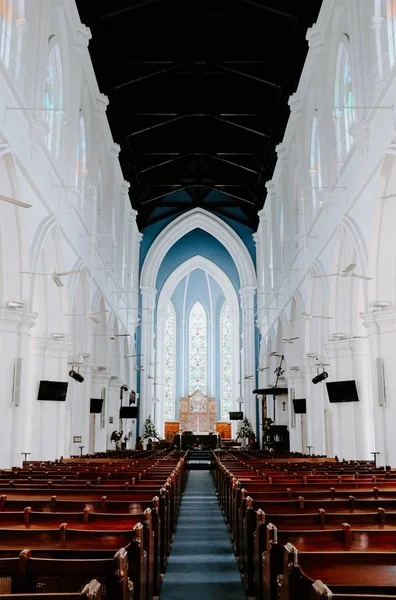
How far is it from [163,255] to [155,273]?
109 cm

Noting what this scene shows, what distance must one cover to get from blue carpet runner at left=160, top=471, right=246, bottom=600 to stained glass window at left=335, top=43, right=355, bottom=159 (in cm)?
881

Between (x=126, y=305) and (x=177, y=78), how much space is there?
9932 millimetres

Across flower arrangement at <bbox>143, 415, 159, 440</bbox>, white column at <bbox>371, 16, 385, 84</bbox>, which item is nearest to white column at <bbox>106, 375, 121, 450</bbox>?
flower arrangement at <bbox>143, 415, 159, 440</bbox>

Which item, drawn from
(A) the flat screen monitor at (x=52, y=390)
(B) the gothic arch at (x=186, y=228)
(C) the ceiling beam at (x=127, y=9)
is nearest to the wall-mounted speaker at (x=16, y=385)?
(A) the flat screen monitor at (x=52, y=390)

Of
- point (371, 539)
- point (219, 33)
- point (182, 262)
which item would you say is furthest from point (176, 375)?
point (371, 539)

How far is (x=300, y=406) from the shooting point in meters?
18.8

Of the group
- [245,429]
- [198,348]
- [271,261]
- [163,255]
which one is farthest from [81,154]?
[198,348]

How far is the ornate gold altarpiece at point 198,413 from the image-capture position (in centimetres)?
3753

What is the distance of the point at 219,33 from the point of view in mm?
18672

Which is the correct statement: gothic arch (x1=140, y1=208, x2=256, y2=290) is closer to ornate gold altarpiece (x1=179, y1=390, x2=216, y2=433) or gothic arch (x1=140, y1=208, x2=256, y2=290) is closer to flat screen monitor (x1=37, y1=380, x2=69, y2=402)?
ornate gold altarpiece (x1=179, y1=390, x2=216, y2=433)

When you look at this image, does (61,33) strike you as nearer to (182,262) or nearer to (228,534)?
(228,534)

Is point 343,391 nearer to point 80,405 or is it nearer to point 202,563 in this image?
point 202,563

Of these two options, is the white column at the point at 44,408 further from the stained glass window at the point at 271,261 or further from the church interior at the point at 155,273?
the stained glass window at the point at 271,261

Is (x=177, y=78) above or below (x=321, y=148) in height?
above
